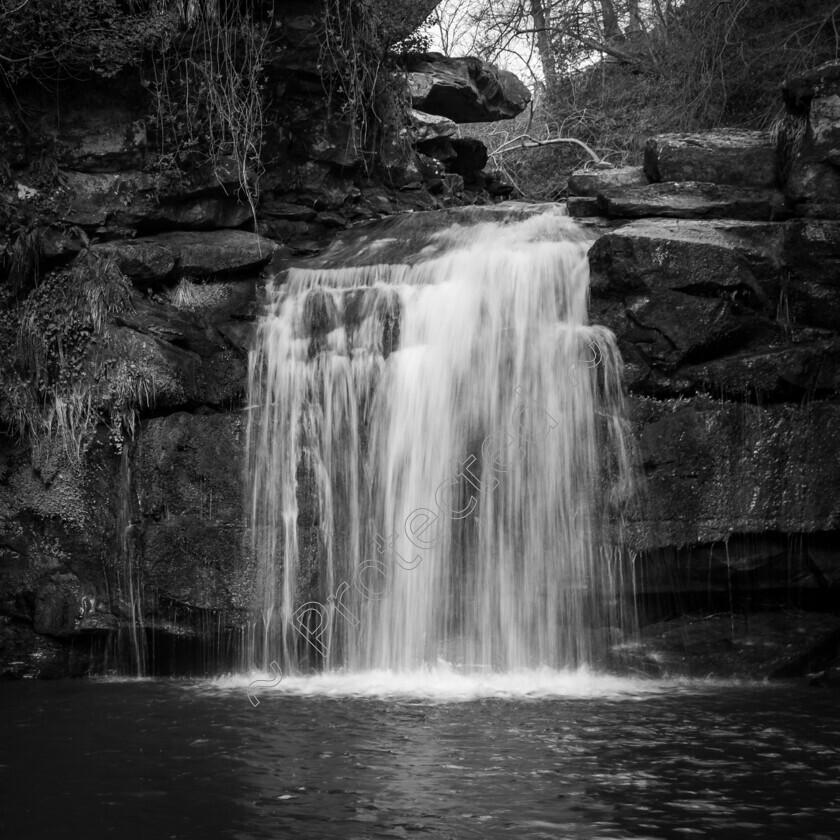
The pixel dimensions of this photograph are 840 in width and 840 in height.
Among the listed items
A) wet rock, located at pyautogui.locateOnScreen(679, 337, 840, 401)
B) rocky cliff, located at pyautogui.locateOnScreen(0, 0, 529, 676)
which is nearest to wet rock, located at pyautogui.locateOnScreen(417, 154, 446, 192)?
rocky cliff, located at pyautogui.locateOnScreen(0, 0, 529, 676)

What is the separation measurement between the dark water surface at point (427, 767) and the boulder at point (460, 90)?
8.78 metres

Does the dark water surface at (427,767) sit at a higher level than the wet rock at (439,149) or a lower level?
lower

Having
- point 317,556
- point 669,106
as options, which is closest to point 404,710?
point 317,556

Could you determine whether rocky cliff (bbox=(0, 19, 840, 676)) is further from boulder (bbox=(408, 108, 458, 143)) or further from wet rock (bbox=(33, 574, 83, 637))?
boulder (bbox=(408, 108, 458, 143))

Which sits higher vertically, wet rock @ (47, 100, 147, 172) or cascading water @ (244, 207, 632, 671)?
wet rock @ (47, 100, 147, 172)

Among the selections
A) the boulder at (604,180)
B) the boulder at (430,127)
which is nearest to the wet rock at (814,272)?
the boulder at (604,180)

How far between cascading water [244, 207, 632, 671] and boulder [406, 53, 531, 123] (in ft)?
17.7

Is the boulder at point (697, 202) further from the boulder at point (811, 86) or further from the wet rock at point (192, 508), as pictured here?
the wet rock at point (192, 508)

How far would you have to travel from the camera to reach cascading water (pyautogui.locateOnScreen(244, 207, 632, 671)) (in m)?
6.98

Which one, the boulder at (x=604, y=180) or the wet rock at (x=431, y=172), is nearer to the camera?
the boulder at (x=604, y=180)

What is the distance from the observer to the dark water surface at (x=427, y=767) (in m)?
3.89

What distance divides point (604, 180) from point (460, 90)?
469cm

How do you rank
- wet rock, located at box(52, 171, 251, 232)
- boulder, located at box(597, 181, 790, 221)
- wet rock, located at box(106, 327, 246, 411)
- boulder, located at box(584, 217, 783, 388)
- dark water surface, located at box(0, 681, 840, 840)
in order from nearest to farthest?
dark water surface, located at box(0, 681, 840, 840), boulder, located at box(584, 217, 783, 388), wet rock, located at box(106, 327, 246, 411), boulder, located at box(597, 181, 790, 221), wet rock, located at box(52, 171, 251, 232)

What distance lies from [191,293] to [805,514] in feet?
17.3
